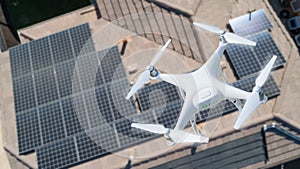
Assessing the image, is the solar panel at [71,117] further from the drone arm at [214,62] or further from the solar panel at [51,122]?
the drone arm at [214,62]

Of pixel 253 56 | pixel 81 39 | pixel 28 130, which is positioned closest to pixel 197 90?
pixel 253 56

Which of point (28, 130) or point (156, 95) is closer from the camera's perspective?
point (156, 95)

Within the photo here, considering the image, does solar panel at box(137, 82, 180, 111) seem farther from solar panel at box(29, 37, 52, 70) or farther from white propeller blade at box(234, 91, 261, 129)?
solar panel at box(29, 37, 52, 70)

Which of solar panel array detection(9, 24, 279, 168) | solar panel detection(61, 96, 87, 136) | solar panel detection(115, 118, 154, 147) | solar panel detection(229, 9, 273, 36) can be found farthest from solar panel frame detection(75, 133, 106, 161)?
solar panel detection(229, 9, 273, 36)

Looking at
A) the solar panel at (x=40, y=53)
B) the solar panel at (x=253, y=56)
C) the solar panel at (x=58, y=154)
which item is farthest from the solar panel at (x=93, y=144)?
the solar panel at (x=253, y=56)

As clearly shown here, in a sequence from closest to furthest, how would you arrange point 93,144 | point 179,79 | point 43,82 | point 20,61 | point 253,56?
point 179,79 < point 93,144 < point 253,56 < point 43,82 < point 20,61

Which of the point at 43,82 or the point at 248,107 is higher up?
the point at 248,107

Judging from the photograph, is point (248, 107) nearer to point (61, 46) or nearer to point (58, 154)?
point (58, 154)
